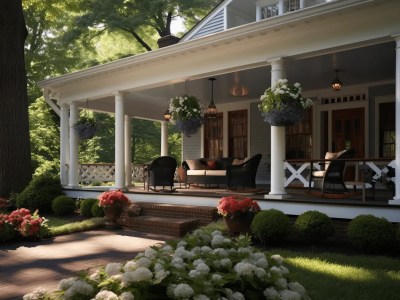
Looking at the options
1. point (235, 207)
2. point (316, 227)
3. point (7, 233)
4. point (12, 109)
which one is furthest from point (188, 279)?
point (12, 109)

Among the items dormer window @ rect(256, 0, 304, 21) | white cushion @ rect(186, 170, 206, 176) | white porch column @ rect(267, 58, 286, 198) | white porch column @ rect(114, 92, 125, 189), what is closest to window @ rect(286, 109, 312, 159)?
white cushion @ rect(186, 170, 206, 176)

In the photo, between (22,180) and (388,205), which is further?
(22,180)

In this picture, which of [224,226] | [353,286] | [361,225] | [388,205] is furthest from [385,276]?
[224,226]

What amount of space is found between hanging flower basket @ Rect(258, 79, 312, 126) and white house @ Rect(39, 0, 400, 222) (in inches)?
26.0

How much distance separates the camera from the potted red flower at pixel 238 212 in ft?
22.2

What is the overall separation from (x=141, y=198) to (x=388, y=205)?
5683 millimetres

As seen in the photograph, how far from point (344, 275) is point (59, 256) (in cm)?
420

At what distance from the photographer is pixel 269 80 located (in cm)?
1057

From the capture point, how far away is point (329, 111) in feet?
38.1

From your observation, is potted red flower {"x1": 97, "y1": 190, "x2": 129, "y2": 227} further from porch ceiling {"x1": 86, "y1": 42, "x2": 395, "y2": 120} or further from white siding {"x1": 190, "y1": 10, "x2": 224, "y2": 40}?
white siding {"x1": 190, "y1": 10, "x2": 224, "y2": 40}

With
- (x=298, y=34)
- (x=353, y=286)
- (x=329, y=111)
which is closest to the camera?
(x=353, y=286)

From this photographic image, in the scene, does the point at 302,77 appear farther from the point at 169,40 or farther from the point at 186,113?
the point at 169,40

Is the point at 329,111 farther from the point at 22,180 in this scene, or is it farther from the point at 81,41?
the point at 81,41

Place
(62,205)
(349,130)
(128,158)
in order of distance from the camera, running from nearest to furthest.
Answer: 1. (62,205)
2. (349,130)
3. (128,158)
